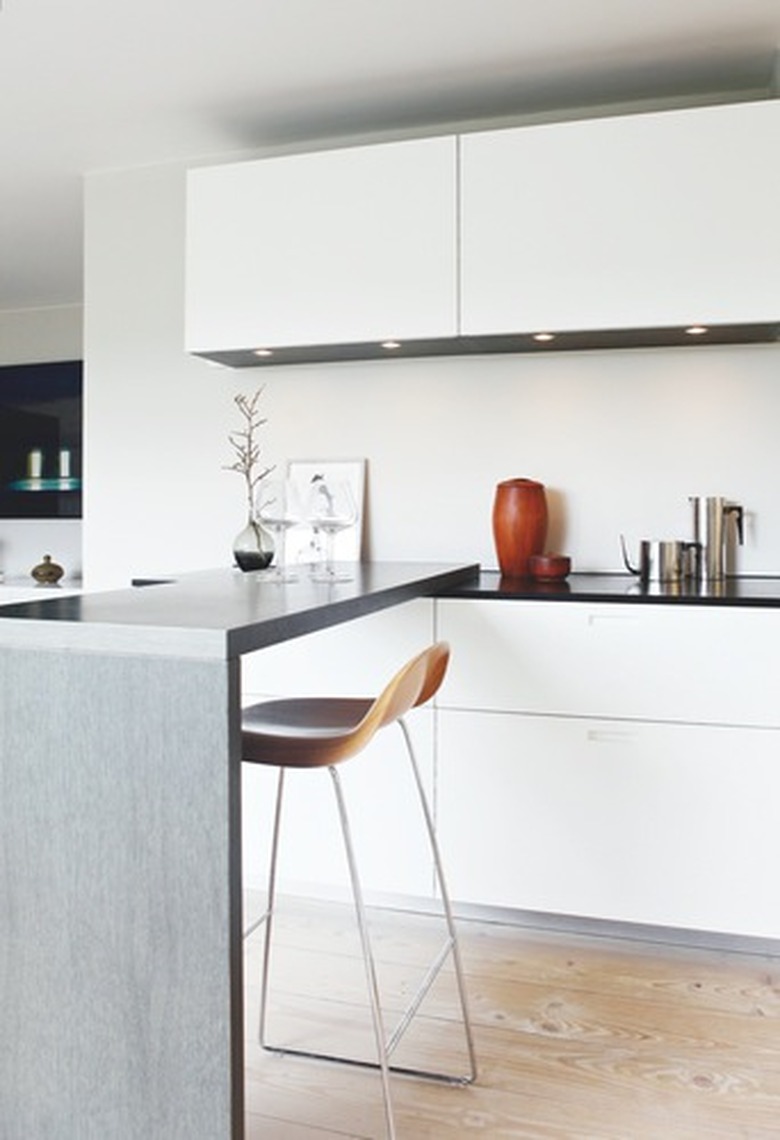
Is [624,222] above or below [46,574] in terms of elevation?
above

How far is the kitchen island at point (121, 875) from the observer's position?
4.20 feet

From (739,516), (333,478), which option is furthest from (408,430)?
(739,516)

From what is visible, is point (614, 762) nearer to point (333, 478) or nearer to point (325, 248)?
point (333, 478)

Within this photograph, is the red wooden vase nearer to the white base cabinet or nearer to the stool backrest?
the white base cabinet

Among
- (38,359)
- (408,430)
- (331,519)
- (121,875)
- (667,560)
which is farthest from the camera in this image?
(38,359)

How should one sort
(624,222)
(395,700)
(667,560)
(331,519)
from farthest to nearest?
(667,560) < (624,222) < (331,519) < (395,700)

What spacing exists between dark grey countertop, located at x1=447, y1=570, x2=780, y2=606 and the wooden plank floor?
0.96 m

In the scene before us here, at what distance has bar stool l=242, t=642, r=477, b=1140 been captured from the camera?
63.7 inches

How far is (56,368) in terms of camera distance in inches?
218

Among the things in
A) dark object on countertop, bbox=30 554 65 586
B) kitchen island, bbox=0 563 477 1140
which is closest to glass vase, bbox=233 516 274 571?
kitchen island, bbox=0 563 477 1140

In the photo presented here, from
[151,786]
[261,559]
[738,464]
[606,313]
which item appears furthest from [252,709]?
[738,464]

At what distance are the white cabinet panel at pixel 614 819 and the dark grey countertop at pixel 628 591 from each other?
0.34m

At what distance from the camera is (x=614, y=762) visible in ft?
8.39

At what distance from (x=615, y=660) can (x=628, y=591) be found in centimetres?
21
